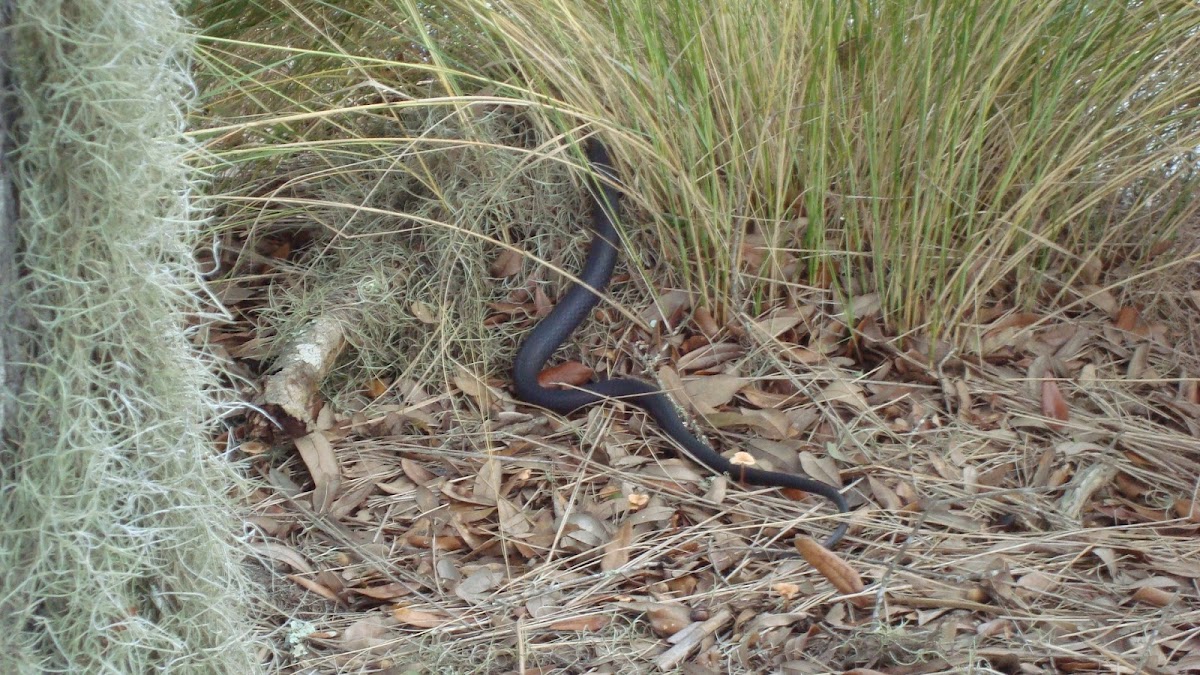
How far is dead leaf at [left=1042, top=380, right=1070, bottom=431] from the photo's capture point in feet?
7.16

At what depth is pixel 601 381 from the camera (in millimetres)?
2381

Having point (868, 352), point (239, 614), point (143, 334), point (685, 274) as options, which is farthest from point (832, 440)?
point (143, 334)

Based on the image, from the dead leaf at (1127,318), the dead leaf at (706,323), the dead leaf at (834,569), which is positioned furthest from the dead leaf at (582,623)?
the dead leaf at (1127,318)

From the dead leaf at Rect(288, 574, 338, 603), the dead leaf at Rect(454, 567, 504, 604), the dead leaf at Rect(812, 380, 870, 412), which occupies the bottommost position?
the dead leaf at Rect(288, 574, 338, 603)

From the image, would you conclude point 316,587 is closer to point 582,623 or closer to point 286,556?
point 286,556

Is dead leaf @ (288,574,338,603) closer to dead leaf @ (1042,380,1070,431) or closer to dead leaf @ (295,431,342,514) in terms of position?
dead leaf @ (295,431,342,514)

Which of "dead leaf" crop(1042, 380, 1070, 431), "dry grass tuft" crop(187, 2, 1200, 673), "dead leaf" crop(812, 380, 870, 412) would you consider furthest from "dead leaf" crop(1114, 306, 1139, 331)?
"dead leaf" crop(812, 380, 870, 412)

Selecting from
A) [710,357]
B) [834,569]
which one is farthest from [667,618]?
[710,357]

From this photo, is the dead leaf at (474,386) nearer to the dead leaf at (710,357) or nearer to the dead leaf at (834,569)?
the dead leaf at (710,357)

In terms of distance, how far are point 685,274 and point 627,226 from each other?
26 cm

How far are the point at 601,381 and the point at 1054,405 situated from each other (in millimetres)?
1032

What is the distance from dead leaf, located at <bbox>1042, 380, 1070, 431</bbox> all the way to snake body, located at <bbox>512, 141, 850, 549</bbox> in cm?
56

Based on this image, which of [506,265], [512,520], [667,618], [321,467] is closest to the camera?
[667,618]

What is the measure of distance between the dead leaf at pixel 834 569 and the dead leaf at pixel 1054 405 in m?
0.73
